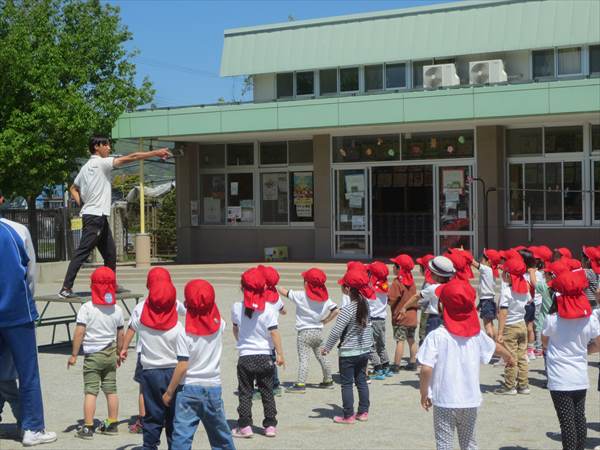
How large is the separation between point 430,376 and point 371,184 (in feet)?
62.7

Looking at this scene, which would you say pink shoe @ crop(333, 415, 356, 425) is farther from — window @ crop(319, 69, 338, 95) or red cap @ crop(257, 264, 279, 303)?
window @ crop(319, 69, 338, 95)

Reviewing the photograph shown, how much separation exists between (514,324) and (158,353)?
4.81 m

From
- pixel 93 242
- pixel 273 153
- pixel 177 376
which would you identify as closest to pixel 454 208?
pixel 273 153

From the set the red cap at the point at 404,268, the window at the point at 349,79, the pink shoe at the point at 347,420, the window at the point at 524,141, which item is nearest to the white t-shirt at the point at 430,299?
the red cap at the point at 404,268

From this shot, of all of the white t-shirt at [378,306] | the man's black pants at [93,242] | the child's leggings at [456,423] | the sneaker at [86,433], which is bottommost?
the sneaker at [86,433]

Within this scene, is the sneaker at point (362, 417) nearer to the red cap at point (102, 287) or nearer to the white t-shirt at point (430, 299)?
the white t-shirt at point (430, 299)

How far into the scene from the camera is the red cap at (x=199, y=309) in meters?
6.47

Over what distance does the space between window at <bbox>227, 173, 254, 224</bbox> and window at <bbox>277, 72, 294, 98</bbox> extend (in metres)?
2.63

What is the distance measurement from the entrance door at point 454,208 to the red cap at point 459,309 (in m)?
17.5

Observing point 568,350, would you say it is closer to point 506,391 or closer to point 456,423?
point 456,423

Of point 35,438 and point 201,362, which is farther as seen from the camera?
point 35,438

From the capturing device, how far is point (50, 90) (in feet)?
86.5

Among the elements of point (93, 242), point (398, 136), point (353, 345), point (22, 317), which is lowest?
point (353, 345)

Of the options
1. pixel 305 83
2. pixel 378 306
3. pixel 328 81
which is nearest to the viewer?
pixel 378 306
